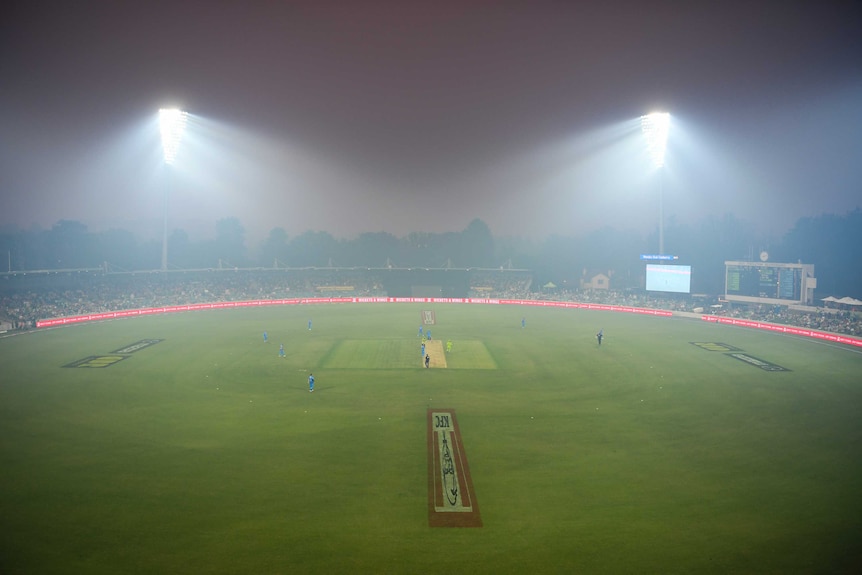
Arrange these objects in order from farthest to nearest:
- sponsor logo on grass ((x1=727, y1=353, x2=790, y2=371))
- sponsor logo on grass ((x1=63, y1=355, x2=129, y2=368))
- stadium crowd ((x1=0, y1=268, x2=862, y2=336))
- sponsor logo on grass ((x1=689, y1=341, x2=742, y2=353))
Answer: stadium crowd ((x1=0, y1=268, x2=862, y2=336))
sponsor logo on grass ((x1=689, y1=341, x2=742, y2=353))
sponsor logo on grass ((x1=727, y1=353, x2=790, y2=371))
sponsor logo on grass ((x1=63, y1=355, x2=129, y2=368))

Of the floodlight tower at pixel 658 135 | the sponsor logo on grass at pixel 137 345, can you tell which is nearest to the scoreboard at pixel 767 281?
A: the floodlight tower at pixel 658 135

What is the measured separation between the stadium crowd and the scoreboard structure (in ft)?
4.99

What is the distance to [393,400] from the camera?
33.2m

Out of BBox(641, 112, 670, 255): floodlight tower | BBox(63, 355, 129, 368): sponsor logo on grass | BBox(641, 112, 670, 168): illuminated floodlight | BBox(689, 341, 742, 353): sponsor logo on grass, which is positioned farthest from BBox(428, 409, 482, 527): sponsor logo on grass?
BBox(641, 112, 670, 168): illuminated floodlight

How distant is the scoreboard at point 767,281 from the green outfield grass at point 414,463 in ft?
83.3

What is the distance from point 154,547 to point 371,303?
7707cm

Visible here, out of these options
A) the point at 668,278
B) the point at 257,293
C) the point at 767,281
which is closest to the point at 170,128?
the point at 257,293

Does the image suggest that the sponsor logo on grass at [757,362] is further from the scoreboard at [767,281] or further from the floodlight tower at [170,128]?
the floodlight tower at [170,128]

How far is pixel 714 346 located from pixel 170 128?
7499 cm

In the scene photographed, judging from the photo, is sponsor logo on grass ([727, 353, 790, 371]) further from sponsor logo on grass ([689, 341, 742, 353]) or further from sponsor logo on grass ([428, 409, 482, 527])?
sponsor logo on grass ([428, 409, 482, 527])

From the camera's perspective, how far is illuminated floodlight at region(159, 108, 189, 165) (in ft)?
269

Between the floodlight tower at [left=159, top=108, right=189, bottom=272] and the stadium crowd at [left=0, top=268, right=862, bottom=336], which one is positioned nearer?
the stadium crowd at [left=0, top=268, right=862, bottom=336]

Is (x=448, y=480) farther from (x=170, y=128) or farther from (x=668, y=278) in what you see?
(x=170, y=128)

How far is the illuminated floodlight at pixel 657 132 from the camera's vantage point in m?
83.2
